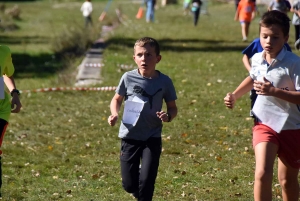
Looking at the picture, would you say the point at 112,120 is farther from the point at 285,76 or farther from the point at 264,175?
the point at 285,76

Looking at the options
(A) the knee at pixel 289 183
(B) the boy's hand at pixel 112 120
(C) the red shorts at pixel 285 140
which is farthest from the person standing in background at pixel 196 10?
(C) the red shorts at pixel 285 140

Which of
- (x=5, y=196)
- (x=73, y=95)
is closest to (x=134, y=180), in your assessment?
(x=5, y=196)

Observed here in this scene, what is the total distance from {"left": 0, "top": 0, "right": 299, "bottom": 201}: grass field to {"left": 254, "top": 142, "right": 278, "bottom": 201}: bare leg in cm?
162

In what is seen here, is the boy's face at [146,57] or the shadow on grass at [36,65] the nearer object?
the boy's face at [146,57]

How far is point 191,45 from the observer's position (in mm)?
21844

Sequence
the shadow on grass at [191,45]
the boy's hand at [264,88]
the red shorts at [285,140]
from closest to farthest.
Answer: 1. the boy's hand at [264,88]
2. the red shorts at [285,140]
3. the shadow on grass at [191,45]

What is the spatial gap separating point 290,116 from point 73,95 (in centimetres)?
893

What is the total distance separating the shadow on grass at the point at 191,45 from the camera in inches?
814

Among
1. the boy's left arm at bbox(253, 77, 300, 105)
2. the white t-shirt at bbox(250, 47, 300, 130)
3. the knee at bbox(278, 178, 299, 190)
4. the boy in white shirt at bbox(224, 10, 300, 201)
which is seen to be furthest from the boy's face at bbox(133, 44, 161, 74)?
the knee at bbox(278, 178, 299, 190)

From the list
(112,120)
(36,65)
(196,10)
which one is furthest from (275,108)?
(196,10)

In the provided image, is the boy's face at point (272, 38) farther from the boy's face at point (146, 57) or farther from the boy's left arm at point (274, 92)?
the boy's face at point (146, 57)

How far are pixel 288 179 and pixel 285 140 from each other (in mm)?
392

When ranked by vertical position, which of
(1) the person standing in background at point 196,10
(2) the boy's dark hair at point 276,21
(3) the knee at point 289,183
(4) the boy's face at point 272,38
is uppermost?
(2) the boy's dark hair at point 276,21

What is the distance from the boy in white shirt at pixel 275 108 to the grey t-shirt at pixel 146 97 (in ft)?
→ 2.19
